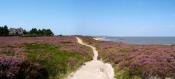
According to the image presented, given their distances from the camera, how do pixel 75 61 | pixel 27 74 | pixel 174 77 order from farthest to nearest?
pixel 75 61 < pixel 174 77 < pixel 27 74

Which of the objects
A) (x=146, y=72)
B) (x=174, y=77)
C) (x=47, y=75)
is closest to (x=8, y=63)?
(x=47, y=75)

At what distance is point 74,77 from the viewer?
25.9 m

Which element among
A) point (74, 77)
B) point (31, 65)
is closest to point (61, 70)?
point (74, 77)

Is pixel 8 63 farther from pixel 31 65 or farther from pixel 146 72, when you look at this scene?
pixel 146 72

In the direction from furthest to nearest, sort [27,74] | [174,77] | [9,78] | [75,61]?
1. [75,61]
2. [174,77]
3. [27,74]
4. [9,78]

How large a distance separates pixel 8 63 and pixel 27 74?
4.82ft

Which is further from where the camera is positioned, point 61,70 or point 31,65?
point 61,70

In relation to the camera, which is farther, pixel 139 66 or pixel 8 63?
pixel 139 66

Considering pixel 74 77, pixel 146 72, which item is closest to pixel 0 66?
pixel 74 77

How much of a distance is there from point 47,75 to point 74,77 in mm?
2038

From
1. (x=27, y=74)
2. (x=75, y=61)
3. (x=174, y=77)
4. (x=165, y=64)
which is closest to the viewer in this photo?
(x=27, y=74)

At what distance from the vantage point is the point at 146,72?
25.3 metres

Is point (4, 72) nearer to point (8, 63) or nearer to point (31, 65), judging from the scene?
point (8, 63)

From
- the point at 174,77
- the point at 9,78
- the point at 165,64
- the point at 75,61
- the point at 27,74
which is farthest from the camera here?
the point at 75,61
